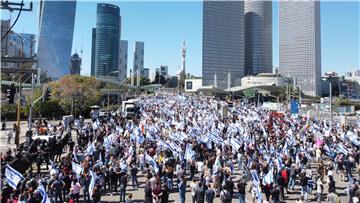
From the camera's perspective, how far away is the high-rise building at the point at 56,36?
547 ft

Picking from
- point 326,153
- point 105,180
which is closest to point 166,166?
point 105,180

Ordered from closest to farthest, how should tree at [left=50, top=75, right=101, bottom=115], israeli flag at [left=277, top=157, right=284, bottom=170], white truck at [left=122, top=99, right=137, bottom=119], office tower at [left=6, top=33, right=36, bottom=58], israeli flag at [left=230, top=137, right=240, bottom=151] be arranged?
israeli flag at [left=277, top=157, right=284, bottom=170], israeli flag at [left=230, top=137, right=240, bottom=151], white truck at [left=122, top=99, right=137, bottom=119], tree at [left=50, top=75, right=101, bottom=115], office tower at [left=6, top=33, right=36, bottom=58]

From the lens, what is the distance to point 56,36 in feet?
549

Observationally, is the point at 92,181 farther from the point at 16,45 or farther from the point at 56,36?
the point at 56,36

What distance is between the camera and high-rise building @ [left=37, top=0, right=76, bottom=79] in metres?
167

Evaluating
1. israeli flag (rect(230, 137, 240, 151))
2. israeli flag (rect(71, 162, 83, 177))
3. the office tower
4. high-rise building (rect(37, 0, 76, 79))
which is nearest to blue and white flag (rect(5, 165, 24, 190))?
israeli flag (rect(71, 162, 83, 177))

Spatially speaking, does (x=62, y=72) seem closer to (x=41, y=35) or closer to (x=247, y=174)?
(x=41, y=35)

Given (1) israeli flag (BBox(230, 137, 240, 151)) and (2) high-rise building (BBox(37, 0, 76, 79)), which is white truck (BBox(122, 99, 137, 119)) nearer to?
(1) israeli flag (BBox(230, 137, 240, 151))

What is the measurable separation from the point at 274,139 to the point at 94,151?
42.8ft

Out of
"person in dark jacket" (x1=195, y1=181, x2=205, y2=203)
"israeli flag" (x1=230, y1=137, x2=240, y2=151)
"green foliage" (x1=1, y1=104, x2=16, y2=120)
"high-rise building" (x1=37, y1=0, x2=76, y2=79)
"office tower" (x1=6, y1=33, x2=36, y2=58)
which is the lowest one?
"person in dark jacket" (x1=195, y1=181, x2=205, y2=203)

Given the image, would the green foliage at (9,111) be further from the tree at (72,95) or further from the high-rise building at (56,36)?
the high-rise building at (56,36)

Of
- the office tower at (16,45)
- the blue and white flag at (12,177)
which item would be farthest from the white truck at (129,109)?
the blue and white flag at (12,177)

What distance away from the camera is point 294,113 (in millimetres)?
44469

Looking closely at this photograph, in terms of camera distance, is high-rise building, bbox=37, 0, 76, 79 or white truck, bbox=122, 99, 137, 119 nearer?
white truck, bbox=122, 99, 137, 119
